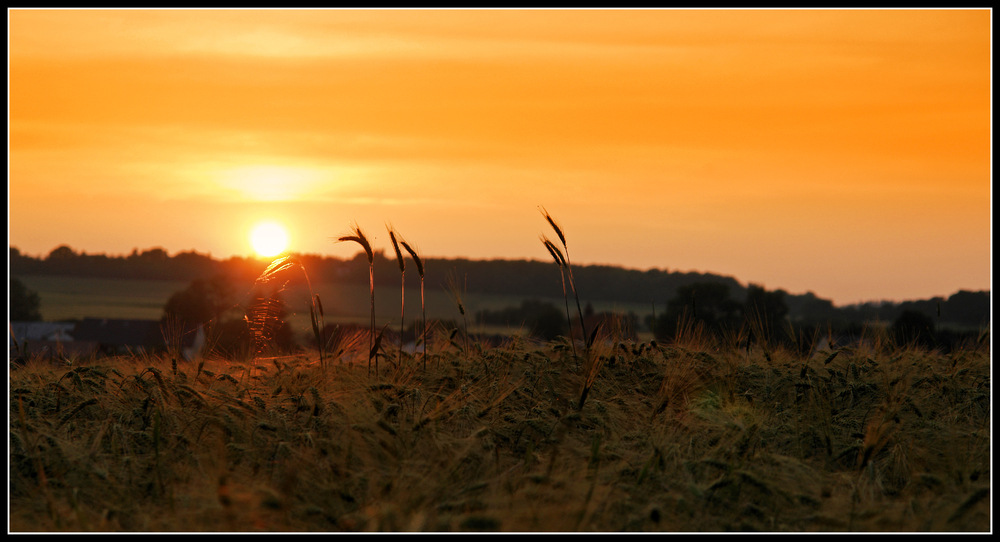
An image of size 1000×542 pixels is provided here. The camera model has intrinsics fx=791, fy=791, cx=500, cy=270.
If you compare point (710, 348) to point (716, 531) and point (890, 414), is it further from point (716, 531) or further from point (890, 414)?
point (716, 531)

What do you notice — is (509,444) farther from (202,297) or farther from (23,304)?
(23,304)

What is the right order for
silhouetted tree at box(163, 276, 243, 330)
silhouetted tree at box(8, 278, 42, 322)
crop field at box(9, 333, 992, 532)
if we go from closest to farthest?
crop field at box(9, 333, 992, 532), silhouetted tree at box(163, 276, 243, 330), silhouetted tree at box(8, 278, 42, 322)

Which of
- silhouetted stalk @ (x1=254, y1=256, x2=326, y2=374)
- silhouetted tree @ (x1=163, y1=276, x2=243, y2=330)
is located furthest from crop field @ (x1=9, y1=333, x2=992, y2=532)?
silhouetted tree @ (x1=163, y1=276, x2=243, y2=330)

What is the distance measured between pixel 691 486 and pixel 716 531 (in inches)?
14.7

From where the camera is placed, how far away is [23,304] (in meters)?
46.0

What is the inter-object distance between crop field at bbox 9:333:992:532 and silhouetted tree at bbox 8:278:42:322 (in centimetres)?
3987

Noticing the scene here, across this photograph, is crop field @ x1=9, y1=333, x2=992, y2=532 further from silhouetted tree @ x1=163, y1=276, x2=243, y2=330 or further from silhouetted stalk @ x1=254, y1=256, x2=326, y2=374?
silhouetted tree @ x1=163, y1=276, x2=243, y2=330

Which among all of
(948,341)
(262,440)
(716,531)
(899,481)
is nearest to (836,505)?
(716,531)

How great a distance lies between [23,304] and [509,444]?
159 feet

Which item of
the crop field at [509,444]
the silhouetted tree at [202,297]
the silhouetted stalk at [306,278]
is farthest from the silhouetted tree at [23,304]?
the silhouetted stalk at [306,278]

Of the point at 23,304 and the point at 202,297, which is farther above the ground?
the point at 202,297

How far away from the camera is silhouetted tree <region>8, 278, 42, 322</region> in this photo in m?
43.4

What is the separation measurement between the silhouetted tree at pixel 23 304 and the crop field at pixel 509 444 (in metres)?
39.9

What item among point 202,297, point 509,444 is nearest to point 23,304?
point 202,297
